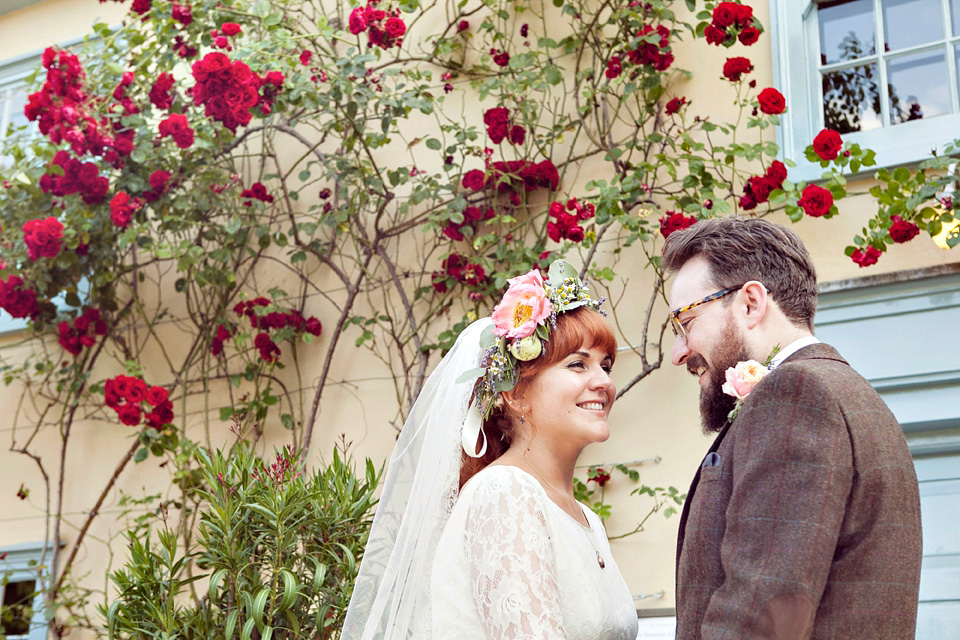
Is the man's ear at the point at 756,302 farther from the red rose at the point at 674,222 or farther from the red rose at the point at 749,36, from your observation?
the red rose at the point at 749,36

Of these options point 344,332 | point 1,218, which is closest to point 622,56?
point 344,332

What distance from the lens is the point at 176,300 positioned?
5.50m

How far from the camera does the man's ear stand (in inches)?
83.1

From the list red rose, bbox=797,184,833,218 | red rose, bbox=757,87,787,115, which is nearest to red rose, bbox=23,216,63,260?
red rose, bbox=757,87,787,115

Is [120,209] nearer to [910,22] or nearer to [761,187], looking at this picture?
[761,187]

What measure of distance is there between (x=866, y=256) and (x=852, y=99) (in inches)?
34.6

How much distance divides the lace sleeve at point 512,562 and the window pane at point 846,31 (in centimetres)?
270

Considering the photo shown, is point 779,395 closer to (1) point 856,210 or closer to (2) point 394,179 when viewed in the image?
(1) point 856,210

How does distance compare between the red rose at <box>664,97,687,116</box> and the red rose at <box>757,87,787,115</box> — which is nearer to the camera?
the red rose at <box>757,87,787,115</box>

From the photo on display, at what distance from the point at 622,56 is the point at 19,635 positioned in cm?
443

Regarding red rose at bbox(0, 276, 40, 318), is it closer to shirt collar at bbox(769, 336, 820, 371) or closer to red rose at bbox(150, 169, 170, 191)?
red rose at bbox(150, 169, 170, 191)

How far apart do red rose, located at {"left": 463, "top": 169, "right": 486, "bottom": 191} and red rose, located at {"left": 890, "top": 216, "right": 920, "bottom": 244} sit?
179 centimetres

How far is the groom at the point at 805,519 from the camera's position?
65.4 inches

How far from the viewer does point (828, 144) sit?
3.66 m
